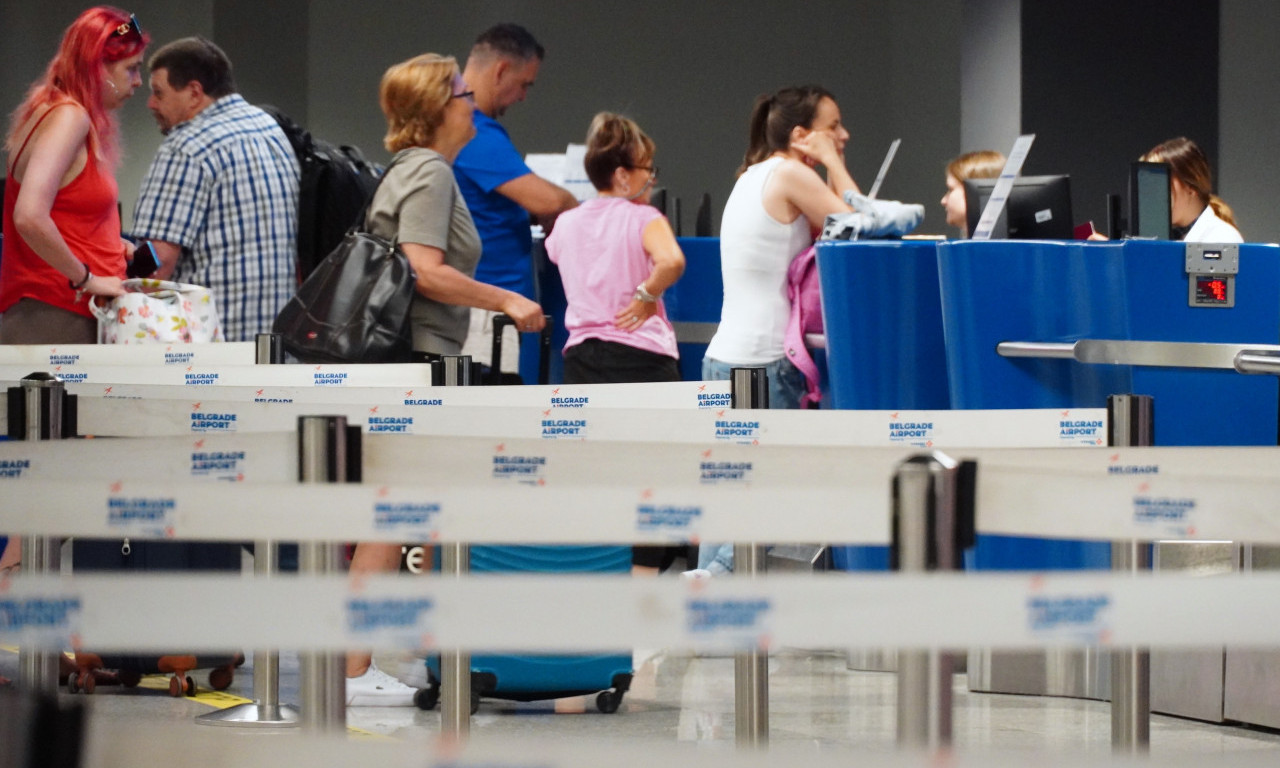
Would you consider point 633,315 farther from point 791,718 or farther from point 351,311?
point 791,718

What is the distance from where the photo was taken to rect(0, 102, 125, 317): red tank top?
12.3ft

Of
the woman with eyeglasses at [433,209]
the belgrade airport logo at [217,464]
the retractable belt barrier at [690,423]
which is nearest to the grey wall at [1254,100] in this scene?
the woman with eyeglasses at [433,209]

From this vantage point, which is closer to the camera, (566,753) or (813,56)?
(566,753)

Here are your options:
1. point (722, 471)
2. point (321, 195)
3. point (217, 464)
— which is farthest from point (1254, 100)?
point (217, 464)

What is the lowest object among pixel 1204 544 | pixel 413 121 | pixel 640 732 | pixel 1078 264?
pixel 640 732

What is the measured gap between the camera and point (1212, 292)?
12.5 ft

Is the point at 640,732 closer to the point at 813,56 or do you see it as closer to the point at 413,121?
the point at 413,121

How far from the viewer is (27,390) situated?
224 centimetres

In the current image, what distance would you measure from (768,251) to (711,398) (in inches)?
67.0

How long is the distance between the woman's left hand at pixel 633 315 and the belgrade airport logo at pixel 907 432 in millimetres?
2260

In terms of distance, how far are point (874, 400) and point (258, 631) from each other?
2996 mm

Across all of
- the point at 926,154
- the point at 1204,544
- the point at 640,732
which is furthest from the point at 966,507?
the point at 926,154

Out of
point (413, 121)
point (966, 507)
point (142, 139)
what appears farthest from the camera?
point (142, 139)

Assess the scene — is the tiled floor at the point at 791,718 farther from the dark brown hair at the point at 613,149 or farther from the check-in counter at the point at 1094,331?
the dark brown hair at the point at 613,149
